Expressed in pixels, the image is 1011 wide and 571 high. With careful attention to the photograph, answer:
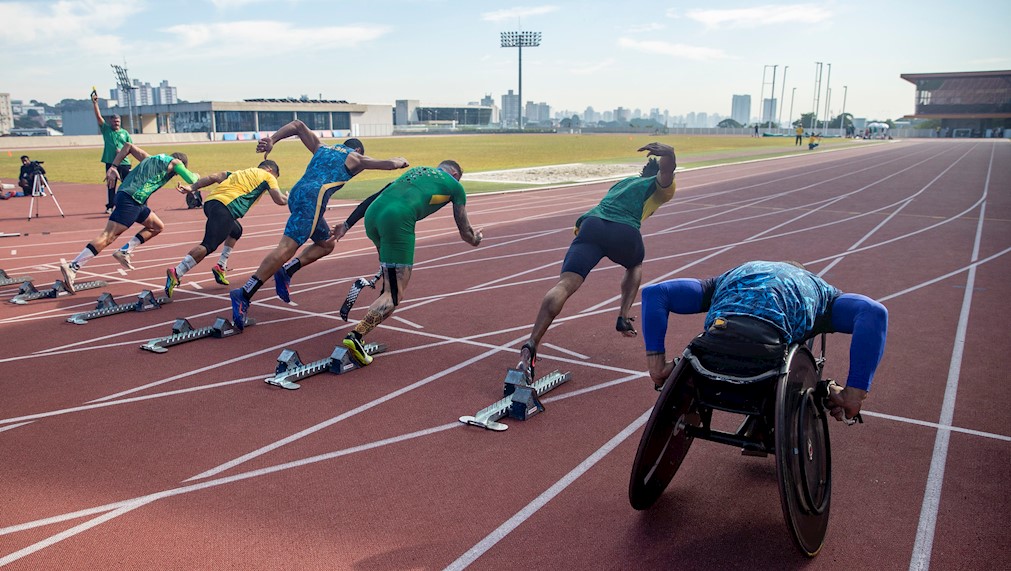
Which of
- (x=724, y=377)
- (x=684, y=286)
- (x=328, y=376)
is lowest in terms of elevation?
(x=328, y=376)

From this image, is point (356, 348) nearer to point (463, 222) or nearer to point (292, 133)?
point (463, 222)

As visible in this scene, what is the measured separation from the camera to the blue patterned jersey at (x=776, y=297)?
312cm

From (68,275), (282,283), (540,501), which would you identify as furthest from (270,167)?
(540,501)

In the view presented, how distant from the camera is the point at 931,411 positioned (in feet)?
17.6

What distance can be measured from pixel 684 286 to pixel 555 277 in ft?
21.3

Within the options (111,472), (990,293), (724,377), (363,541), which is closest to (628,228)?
(724,377)

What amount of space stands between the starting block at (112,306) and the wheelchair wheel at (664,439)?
22.5 feet

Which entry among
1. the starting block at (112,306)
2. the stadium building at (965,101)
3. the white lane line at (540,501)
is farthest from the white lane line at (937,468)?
the stadium building at (965,101)

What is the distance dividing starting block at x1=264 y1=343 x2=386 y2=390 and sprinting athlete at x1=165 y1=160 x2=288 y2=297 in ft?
9.94

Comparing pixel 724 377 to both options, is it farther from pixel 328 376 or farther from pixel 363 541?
pixel 328 376

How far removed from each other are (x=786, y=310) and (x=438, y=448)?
8.24 ft

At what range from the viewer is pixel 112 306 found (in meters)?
8.14

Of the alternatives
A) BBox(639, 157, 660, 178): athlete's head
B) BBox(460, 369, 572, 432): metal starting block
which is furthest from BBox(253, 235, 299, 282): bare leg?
BBox(639, 157, 660, 178): athlete's head

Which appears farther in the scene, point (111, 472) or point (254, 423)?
point (254, 423)
